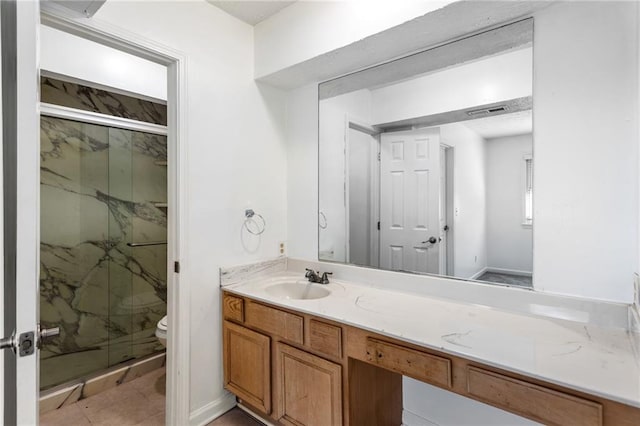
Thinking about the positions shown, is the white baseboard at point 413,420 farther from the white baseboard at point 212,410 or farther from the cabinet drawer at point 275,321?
the white baseboard at point 212,410

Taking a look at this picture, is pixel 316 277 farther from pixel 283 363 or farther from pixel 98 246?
pixel 98 246

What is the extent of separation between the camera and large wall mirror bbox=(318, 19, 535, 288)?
1.58 metres

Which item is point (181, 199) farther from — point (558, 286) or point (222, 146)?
point (558, 286)

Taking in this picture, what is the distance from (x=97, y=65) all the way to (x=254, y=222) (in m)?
1.60

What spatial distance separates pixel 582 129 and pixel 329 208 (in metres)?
1.47

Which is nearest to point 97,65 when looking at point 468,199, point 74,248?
point 74,248

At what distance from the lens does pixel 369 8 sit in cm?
164

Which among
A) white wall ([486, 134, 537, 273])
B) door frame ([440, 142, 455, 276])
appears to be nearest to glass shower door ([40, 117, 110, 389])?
door frame ([440, 142, 455, 276])

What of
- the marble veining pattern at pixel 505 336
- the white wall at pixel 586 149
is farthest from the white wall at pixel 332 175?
the white wall at pixel 586 149

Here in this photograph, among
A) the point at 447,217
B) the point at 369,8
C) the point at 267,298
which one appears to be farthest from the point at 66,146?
the point at 447,217

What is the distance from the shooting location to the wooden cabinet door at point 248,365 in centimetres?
179

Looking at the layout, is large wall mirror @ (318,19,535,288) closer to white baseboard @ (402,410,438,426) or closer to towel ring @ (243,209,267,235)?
towel ring @ (243,209,267,235)

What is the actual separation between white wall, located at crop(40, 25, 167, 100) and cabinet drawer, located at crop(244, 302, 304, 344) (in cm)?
194

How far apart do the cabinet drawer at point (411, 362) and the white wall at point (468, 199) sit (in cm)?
64
